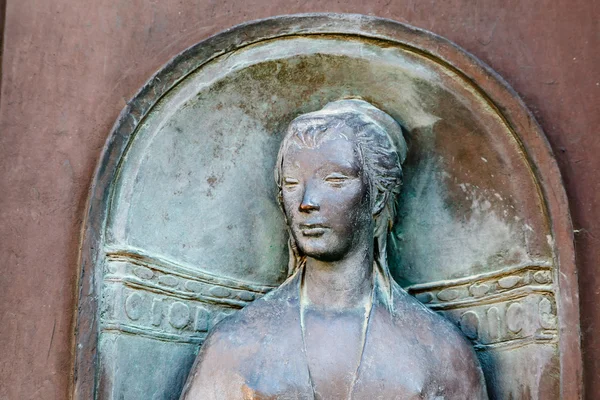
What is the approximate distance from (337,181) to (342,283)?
38 cm

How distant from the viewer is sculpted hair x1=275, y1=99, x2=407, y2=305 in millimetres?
4395

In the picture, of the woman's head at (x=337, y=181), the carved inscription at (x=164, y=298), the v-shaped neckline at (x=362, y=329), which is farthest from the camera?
the carved inscription at (x=164, y=298)

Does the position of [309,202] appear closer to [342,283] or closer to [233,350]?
[342,283]

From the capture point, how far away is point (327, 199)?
427 centimetres

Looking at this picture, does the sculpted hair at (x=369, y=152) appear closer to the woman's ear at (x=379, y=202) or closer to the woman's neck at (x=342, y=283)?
the woman's ear at (x=379, y=202)

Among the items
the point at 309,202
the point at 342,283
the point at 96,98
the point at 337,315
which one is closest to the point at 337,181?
the point at 309,202

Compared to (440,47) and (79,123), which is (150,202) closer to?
(79,123)

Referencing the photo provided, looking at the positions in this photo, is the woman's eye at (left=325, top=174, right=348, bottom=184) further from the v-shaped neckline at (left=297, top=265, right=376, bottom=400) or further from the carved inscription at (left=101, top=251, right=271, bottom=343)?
the carved inscription at (left=101, top=251, right=271, bottom=343)

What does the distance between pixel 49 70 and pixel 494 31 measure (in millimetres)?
1747

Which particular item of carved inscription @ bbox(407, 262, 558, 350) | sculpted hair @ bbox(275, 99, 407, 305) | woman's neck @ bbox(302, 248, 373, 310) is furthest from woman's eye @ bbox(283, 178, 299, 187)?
carved inscription @ bbox(407, 262, 558, 350)

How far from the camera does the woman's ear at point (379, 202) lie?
444cm

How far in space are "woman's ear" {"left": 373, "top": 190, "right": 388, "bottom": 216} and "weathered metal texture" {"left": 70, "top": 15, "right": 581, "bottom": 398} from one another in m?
0.36

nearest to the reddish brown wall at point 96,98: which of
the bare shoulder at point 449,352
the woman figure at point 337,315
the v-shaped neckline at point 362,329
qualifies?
the bare shoulder at point 449,352

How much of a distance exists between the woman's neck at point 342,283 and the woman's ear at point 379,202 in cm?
16
